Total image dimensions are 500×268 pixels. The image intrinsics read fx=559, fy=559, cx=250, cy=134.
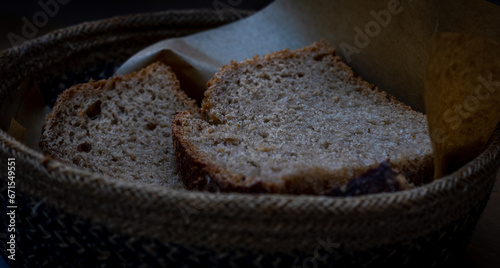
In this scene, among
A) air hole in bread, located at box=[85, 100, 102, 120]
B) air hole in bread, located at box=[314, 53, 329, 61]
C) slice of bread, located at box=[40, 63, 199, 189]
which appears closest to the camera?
slice of bread, located at box=[40, 63, 199, 189]

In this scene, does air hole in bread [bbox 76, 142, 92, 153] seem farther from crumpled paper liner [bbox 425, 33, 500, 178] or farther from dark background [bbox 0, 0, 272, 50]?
dark background [bbox 0, 0, 272, 50]

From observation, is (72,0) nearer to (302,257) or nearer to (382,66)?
(382,66)

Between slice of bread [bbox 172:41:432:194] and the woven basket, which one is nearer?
the woven basket

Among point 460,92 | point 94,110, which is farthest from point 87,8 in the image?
point 460,92

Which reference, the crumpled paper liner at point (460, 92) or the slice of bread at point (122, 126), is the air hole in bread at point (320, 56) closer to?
the slice of bread at point (122, 126)

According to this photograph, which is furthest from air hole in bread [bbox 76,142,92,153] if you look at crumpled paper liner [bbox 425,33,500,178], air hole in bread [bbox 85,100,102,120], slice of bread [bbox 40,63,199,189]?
crumpled paper liner [bbox 425,33,500,178]

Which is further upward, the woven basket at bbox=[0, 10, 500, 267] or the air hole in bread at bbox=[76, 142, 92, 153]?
the woven basket at bbox=[0, 10, 500, 267]
